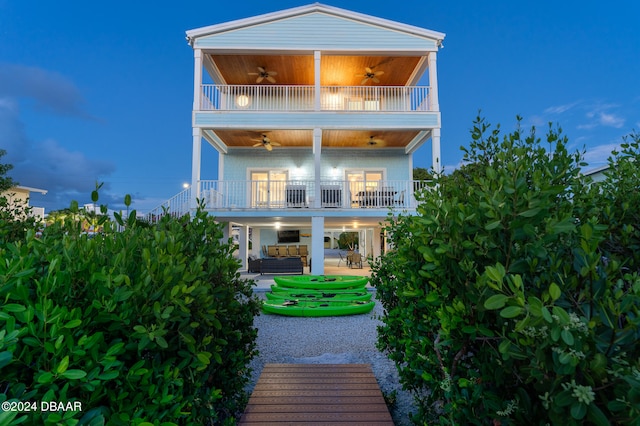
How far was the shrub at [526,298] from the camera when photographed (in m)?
0.86

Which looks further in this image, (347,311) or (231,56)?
(231,56)

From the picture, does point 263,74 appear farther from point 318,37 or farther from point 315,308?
point 315,308

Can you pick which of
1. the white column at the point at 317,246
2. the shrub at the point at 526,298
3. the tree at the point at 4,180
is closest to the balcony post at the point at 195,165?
the white column at the point at 317,246

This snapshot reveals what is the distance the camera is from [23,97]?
87.1m

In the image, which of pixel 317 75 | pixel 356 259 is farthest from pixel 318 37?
pixel 356 259

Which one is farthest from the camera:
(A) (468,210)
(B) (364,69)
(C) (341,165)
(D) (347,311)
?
(C) (341,165)

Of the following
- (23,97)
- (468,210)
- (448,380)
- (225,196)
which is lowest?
(448,380)

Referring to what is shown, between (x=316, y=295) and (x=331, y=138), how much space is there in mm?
7318

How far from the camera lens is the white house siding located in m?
11.1

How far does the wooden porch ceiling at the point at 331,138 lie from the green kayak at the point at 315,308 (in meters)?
7.29

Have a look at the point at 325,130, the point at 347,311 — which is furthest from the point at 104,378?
the point at 325,130

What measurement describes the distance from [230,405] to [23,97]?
12364 centimetres

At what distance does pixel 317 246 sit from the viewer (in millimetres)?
11289

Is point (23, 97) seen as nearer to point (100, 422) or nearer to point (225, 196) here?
point (225, 196)
